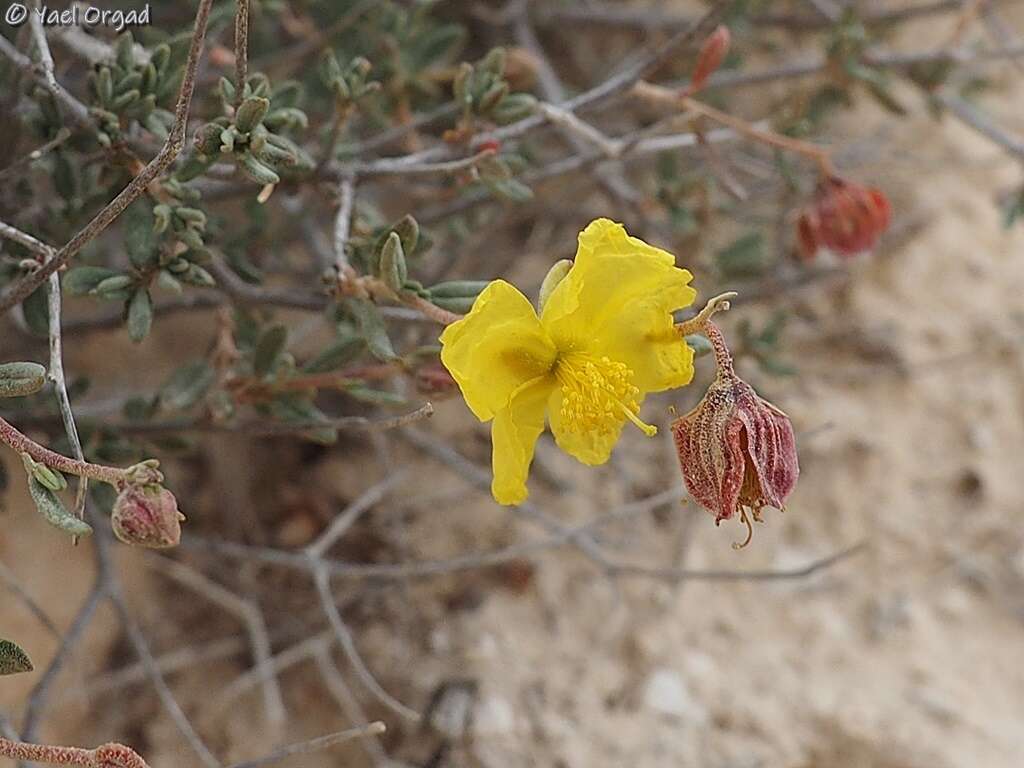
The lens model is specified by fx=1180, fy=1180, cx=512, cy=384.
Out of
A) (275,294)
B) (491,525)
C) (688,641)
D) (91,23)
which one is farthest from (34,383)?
(688,641)

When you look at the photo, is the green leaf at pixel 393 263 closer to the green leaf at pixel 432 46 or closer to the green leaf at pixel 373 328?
the green leaf at pixel 373 328

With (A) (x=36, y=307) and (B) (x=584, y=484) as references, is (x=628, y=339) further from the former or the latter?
(B) (x=584, y=484)

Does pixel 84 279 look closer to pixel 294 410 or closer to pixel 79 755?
pixel 294 410

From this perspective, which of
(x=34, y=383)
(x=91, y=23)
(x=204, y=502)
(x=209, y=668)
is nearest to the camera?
(x=34, y=383)

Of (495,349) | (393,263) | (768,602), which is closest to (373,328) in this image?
(393,263)

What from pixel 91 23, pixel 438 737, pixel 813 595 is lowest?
pixel 813 595

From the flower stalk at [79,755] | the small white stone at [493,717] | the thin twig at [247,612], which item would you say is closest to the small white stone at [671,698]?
the small white stone at [493,717]

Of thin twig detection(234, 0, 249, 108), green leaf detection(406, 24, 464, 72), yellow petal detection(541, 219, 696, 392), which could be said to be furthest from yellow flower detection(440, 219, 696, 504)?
green leaf detection(406, 24, 464, 72)
